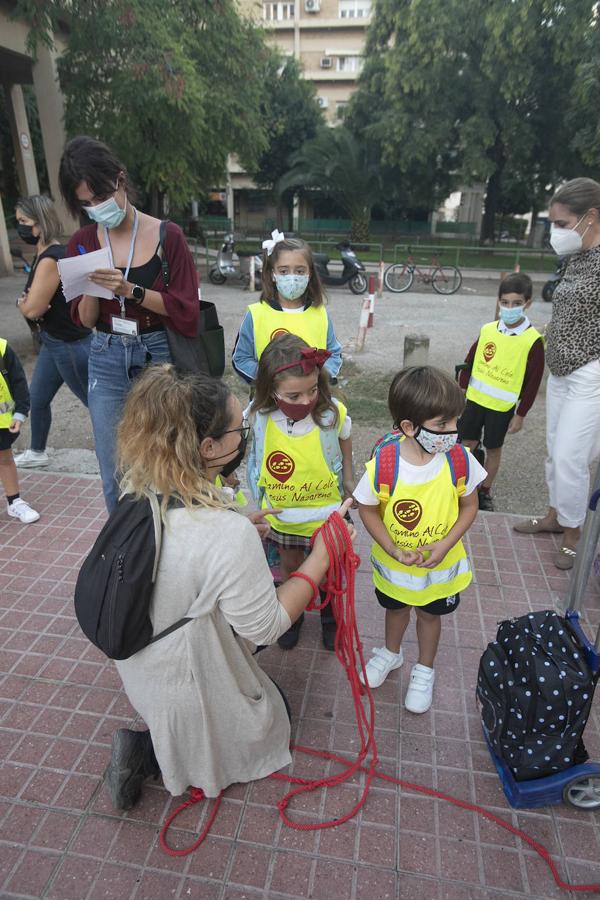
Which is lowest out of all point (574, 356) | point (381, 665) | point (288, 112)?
point (381, 665)

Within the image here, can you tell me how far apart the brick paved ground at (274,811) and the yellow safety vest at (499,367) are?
56.0 inches

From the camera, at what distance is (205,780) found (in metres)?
1.95

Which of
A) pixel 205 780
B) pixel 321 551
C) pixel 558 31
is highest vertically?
pixel 558 31

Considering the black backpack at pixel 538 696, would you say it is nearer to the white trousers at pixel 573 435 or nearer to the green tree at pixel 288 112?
the white trousers at pixel 573 435

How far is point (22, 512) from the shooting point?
12.1ft

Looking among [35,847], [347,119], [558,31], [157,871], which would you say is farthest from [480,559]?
[347,119]

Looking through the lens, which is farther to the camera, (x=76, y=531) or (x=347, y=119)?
(x=347, y=119)

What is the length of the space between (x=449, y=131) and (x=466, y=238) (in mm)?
15118

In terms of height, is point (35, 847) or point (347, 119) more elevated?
point (347, 119)

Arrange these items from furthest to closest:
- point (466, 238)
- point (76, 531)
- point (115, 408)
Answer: point (466, 238) < point (76, 531) < point (115, 408)

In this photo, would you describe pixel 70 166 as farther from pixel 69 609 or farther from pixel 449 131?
pixel 449 131

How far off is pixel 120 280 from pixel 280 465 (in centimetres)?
102

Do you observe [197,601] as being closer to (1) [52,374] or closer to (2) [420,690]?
(2) [420,690]

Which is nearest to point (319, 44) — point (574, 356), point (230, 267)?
point (230, 267)
